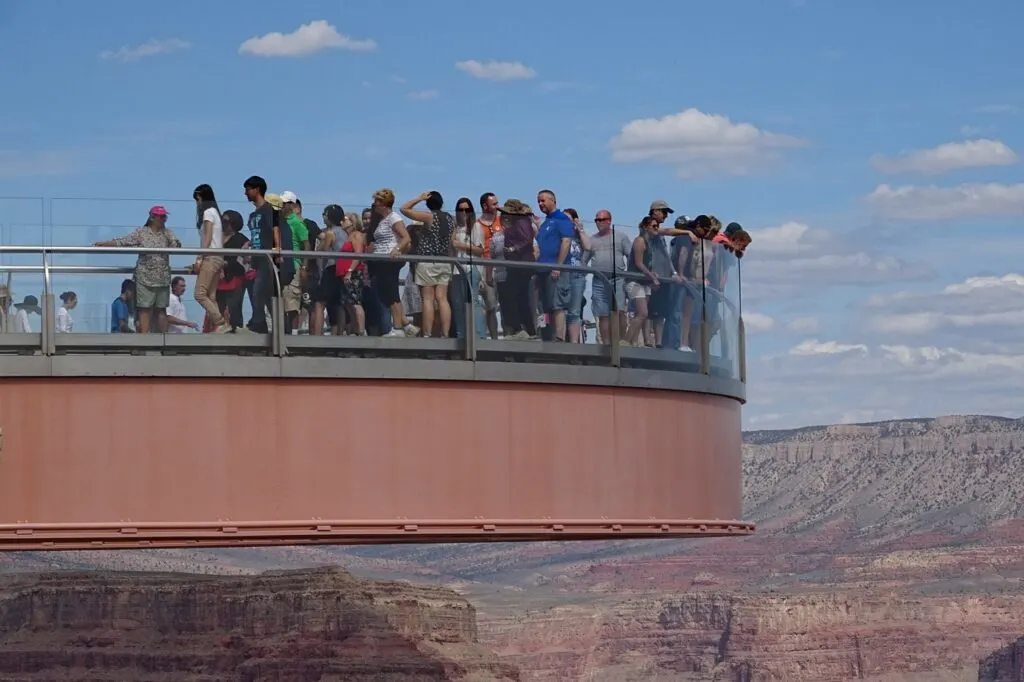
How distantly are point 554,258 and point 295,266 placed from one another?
2524 mm

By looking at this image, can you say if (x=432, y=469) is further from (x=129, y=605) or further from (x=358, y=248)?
(x=129, y=605)

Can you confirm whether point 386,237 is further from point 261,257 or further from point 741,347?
point 741,347

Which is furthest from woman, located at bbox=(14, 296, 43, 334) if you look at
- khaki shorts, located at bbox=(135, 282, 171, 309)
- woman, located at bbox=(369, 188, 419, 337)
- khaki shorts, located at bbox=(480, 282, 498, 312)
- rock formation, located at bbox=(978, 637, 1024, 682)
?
rock formation, located at bbox=(978, 637, 1024, 682)

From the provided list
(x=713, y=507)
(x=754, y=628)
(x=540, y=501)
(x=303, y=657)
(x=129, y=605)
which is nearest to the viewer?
(x=540, y=501)

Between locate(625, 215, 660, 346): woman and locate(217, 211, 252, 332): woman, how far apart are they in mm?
3773

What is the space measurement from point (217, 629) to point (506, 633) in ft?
212

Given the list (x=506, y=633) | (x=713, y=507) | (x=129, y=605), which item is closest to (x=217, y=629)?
(x=129, y=605)

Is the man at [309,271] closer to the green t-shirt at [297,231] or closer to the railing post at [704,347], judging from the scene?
the green t-shirt at [297,231]

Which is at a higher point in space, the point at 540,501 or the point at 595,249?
the point at 595,249

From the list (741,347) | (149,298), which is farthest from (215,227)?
(741,347)

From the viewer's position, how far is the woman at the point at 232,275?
703 inches

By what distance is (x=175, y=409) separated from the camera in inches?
686

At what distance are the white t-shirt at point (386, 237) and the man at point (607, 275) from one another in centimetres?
197

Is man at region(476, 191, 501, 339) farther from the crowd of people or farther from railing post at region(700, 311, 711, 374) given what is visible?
railing post at region(700, 311, 711, 374)
